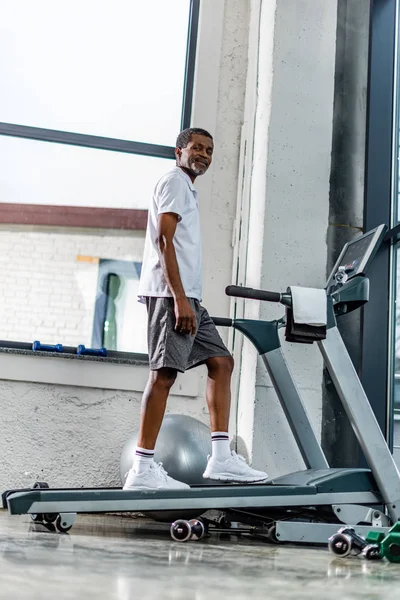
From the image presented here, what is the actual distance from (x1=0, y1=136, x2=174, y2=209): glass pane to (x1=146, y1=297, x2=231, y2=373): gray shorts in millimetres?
1248

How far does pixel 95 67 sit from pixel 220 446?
2.33 meters

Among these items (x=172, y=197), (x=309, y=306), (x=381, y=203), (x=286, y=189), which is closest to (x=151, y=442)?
(x=309, y=306)

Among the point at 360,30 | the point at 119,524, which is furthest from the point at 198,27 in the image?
the point at 119,524

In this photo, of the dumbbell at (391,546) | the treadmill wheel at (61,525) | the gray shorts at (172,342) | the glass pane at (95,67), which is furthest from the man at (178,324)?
the glass pane at (95,67)

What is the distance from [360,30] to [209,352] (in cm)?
203

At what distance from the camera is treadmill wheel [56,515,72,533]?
231 cm

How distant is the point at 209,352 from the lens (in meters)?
2.75

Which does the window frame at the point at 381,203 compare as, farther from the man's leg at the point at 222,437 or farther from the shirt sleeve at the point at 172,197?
the shirt sleeve at the point at 172,197

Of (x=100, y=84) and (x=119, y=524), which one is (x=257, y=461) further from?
(x=100, y=84)

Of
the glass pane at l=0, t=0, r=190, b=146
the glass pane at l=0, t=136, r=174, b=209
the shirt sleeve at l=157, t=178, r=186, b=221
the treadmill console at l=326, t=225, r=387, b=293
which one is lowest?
the treadmill console at l=326, t=225, r=387, b=293

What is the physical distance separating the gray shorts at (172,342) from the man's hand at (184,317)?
34mm

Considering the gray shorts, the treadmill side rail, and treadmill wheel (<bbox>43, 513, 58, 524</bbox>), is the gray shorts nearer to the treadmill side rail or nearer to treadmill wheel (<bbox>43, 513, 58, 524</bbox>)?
the treadmill side rail

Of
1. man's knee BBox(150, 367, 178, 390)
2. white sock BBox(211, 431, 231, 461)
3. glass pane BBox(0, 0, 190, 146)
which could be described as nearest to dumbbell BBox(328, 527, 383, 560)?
white sock BBox(211, 431, 231, 461)

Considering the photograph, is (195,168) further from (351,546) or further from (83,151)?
(351,546)
